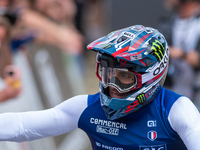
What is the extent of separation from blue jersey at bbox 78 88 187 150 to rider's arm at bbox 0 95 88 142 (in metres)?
0.07

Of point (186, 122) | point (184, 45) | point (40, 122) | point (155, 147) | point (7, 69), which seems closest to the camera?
point (186, 122)

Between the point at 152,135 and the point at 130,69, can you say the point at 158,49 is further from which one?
the point at 152,135

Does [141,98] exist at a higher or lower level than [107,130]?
higher

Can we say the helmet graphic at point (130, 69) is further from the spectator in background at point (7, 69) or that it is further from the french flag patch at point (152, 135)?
the spectator in background at point (7, 69)

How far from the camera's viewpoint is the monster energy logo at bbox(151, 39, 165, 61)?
261 centimetres

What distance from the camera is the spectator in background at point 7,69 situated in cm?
489

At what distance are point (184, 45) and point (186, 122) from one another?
12.0 ft

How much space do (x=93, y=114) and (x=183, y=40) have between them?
3.53 m

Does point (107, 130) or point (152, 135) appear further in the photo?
point (107, 130)

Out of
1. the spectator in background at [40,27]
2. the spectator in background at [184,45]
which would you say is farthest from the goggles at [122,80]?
the spectator in background at [184,45]

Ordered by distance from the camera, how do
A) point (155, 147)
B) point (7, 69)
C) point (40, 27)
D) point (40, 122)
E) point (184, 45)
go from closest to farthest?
point (155, 147) → point (40, 122) → point (7, 69) → point (184, 45) → point (40, 27)

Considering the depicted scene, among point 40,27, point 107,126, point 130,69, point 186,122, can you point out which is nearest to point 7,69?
point 40,27

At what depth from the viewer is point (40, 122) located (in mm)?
2705

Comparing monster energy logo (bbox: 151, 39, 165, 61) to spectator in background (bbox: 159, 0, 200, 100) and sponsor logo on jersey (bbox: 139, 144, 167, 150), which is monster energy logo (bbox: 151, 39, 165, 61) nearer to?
sponsor logo on jersey (bbox: 139, 144, 167, 150)
